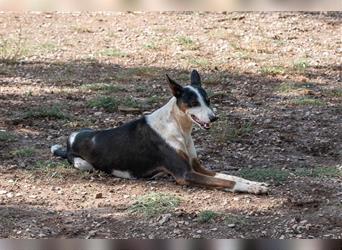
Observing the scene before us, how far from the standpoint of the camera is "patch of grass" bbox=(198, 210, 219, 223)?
4.66 metres

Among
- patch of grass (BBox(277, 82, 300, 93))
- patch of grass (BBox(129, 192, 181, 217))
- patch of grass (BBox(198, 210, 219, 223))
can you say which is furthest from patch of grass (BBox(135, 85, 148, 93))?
patch of grass (BBox(198, 210, 219, 223))

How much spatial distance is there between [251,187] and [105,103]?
116 inches

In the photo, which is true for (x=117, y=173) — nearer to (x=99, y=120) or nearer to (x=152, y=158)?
(x=152, y=158)

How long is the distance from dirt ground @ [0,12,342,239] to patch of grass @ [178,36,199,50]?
19 millimetres

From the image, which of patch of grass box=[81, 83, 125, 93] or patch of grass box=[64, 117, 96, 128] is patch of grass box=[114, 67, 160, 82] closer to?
patch of grass box=[81, 83, 125, 93]

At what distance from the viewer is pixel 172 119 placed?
5.67m

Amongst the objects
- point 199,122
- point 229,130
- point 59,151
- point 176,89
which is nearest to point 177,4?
point 199,122

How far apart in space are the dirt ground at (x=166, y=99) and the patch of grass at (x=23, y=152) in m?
0.01

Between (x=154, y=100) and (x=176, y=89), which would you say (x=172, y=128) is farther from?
(x=154, y=100)

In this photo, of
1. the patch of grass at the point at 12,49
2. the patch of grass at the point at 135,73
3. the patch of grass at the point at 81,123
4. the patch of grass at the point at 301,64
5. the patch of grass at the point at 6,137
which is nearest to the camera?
the patch of grass at the point at 6,137

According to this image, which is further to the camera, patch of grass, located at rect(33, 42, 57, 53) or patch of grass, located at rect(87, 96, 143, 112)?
patch of grass, located at rect(33, 42, 57, 53)

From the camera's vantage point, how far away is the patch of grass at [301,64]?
939cm

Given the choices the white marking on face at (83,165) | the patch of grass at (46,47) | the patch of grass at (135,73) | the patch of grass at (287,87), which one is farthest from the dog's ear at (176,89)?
the patch of grass at (46,47)

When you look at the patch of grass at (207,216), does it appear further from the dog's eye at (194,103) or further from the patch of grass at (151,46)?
the patch of grass at (151,46)
